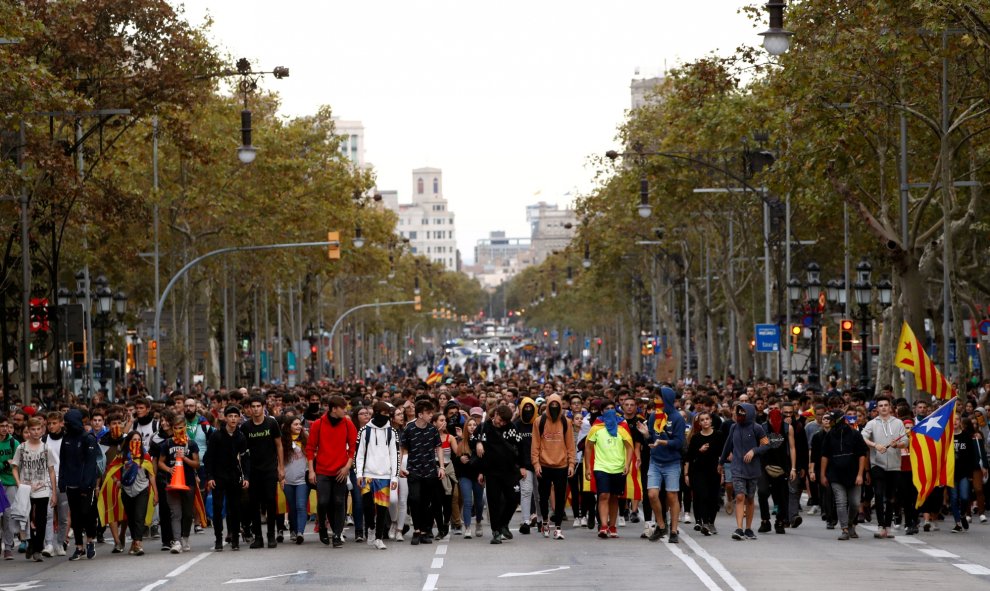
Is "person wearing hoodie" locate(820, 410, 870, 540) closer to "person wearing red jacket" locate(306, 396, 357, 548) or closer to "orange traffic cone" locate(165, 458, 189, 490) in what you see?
"person wearing red jacket" locate(306, 396, 357, 548)

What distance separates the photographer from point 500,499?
1995cm

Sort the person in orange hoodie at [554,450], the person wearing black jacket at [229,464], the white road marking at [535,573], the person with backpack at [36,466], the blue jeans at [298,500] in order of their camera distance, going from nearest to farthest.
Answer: the white road marking at [535,573] < the person with backpack at [36,466] < the person wearing black jacket at [229,464] < the blue jeans at [298,500] < the person in orange hoodie at [554,450]

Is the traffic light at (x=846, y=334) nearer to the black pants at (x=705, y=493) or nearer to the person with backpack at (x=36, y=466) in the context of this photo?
the black pants at (x=705, y=493)

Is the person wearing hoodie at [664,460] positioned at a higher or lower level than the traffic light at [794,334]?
lower

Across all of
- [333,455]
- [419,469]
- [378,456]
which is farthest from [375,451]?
[419,469]

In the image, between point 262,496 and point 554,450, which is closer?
point 262,496

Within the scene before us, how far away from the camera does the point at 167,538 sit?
19.5m

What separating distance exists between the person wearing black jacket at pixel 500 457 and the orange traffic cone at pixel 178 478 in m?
3.20

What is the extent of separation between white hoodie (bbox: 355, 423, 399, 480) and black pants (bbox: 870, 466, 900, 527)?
216 inches

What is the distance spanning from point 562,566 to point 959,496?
6.37 m

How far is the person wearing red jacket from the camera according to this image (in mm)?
19469

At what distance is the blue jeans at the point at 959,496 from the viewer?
832 inches

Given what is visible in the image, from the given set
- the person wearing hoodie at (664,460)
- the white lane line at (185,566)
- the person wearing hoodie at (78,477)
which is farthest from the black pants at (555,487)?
the person wearing hoodie at (78,477)

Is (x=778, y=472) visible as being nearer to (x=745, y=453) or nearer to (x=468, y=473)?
(x=745, y=453)
